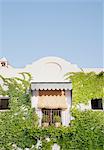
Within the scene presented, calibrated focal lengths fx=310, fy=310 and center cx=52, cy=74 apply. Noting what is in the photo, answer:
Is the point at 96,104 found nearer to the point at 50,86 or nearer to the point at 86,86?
the point at 86,86

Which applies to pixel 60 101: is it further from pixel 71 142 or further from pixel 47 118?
pixel 71 142

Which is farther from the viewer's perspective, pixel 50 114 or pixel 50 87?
pixel 50 114

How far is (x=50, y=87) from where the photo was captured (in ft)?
73.6

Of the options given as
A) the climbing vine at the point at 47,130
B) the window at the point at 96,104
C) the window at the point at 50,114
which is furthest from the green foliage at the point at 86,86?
the window at the point at 50,114

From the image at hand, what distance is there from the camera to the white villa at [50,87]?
73.6 ft

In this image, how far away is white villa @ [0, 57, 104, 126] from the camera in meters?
22.4

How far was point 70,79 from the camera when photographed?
23.3m

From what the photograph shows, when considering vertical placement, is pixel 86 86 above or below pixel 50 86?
above

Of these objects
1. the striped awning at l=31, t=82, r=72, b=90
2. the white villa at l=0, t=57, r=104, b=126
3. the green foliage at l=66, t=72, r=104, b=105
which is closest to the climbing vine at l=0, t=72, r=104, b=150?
the green foliage at l=66, t=72, r=104, b=105

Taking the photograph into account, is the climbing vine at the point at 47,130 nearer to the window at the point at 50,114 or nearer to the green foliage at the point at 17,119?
the green foliage at the point at 17,119

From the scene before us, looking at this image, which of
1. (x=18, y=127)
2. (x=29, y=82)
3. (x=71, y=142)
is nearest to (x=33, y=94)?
(x=29, y=82)

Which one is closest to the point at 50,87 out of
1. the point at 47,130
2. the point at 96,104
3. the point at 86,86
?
the point at 86,86

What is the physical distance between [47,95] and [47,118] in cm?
167

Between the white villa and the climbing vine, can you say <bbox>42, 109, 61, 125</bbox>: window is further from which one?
the climbing vine
